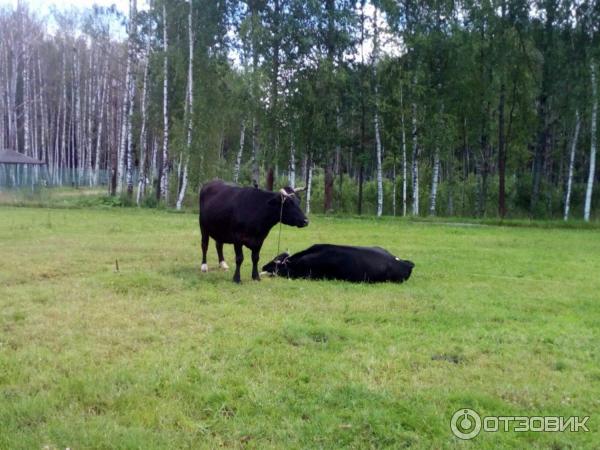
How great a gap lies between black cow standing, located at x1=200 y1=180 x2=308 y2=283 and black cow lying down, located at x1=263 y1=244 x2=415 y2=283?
23.3 inches

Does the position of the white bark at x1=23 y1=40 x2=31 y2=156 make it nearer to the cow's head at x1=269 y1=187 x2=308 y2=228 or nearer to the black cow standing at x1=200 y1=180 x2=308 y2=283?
the black cow standing at x1=200 y1=180 x2=308 y2=283

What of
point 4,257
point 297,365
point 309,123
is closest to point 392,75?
point 309,123

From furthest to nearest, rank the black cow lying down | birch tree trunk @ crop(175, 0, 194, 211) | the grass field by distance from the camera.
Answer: birch tree trunk @ crop(175, 0, 194, 211), the black cow lying down, the grass field

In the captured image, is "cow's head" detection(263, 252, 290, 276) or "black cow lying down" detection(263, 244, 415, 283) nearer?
"black cow lying down" detection(263, 244, 415, 283)

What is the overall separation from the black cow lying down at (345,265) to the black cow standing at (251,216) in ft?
1.94

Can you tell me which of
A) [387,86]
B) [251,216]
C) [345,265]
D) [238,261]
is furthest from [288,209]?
[387,86]

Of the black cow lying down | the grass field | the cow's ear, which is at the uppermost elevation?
the cow's ear

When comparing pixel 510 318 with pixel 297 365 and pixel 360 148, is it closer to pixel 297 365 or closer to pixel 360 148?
pixel 297 365

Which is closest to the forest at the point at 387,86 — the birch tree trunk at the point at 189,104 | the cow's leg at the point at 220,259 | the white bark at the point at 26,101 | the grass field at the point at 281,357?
the birch tree trunk at the point at 189,104

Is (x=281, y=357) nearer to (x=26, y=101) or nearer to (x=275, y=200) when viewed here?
→ (x=275, y=200)

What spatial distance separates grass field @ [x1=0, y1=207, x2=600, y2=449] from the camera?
4.16 m

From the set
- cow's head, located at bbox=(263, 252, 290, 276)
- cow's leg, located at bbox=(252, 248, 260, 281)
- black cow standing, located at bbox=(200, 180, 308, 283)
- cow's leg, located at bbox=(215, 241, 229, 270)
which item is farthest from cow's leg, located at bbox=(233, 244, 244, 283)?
cow's leg, located at bbox=(215, 241, 229, 270)

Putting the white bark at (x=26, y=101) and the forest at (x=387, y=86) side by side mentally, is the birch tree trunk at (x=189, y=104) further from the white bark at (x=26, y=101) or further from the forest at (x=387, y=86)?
the white bark at (x=26, y=101)

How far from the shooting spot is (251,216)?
10203 mm
